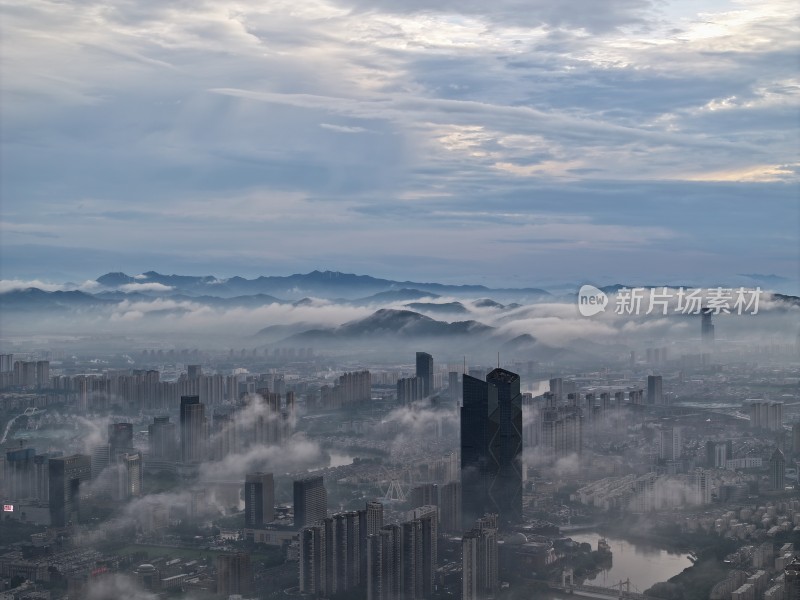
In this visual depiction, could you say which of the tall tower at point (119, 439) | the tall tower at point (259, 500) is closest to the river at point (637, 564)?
the tall tower at point (259, 500)

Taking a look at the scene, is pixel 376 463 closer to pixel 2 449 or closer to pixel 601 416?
pixel 601 416

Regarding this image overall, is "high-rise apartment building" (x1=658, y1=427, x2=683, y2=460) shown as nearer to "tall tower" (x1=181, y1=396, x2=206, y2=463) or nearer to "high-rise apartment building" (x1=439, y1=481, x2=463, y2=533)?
"high-rise apartment building" (x1=439, y1=481, x2=463, y2=533)

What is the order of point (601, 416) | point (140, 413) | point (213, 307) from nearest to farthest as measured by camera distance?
point (601, 416)
point (140, 413)
point (213, 307)

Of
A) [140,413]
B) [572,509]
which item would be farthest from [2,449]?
[572,509]

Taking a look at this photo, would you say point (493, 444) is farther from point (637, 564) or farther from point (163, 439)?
point (163, 439)

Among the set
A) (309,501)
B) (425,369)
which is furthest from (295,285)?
(309,501)

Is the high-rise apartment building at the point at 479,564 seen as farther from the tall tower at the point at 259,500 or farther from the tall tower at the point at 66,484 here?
the tall tower at the point at 66,484
